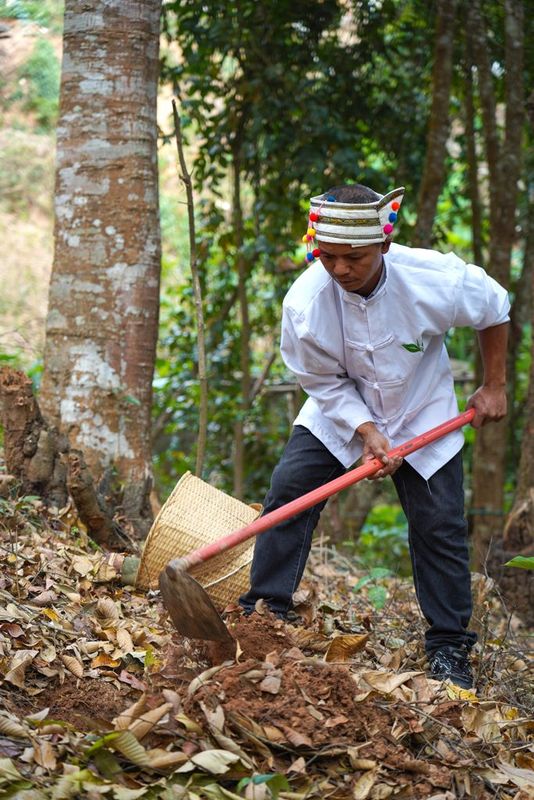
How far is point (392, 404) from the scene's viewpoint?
3285mm

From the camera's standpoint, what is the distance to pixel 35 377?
248 inches

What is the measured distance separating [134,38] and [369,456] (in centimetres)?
237

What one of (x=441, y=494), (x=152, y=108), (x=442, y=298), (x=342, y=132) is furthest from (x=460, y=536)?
(x=342, y=132)

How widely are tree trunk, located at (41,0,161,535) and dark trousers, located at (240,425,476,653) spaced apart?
1163 millimetres

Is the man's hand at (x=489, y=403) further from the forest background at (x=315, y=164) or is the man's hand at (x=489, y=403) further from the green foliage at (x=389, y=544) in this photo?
the green foliage at (x=389, y=544)

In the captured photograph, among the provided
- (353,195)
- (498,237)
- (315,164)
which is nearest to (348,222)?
(353,195)

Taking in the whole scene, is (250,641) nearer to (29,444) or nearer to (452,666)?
(452,666)

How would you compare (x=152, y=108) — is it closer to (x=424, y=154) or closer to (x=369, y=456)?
(x=369, y=456)

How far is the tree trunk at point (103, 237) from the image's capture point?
4.24 meters

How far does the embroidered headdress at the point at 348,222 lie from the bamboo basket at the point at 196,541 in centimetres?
111

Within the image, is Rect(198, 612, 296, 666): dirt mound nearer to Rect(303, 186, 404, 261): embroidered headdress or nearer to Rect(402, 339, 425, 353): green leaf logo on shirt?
Rect(402, 339, 425, 353): green leaf logo on shirt

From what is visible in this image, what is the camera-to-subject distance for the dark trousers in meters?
3.21

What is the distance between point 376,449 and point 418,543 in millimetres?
397

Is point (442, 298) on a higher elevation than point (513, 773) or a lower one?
higher
